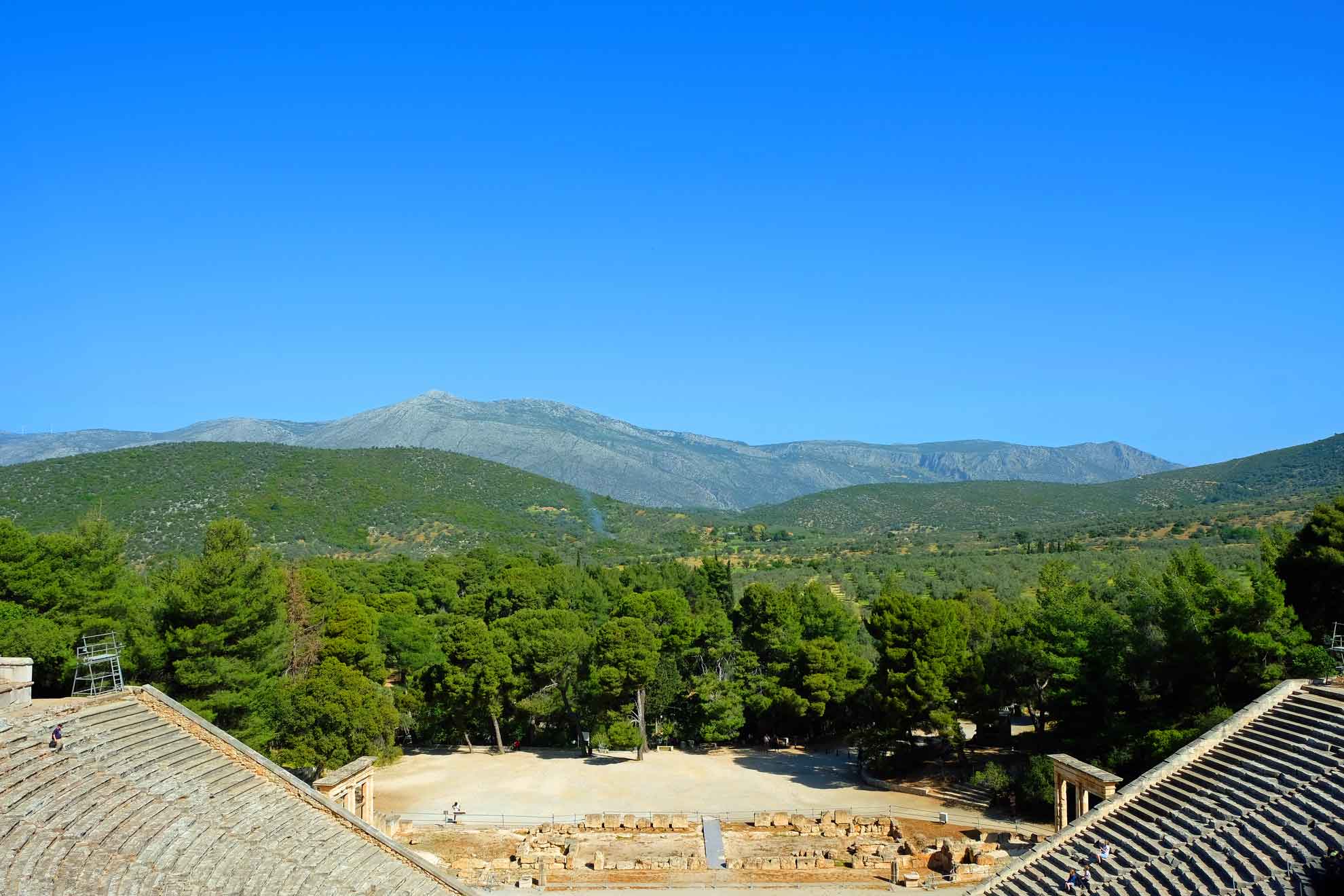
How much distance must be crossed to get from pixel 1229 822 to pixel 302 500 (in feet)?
277

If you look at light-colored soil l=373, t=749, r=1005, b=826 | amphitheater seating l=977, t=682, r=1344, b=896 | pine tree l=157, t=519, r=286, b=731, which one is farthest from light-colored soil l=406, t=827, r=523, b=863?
amphitheater seating l=977, t=682, r=1344, b=896

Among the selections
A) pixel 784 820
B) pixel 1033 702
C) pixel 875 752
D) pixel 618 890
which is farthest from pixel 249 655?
pixel 1033 702

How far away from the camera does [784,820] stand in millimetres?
25531

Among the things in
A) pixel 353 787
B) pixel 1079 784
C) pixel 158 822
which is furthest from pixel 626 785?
pixel 158 822

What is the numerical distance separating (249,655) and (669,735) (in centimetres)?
1567

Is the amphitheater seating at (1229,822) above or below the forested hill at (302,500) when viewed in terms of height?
below

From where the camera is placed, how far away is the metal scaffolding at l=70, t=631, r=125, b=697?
21.6 metres

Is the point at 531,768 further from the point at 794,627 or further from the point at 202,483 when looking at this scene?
the point at 202,483

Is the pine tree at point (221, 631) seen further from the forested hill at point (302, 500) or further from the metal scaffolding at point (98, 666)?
the forested hill at point (302, 500)

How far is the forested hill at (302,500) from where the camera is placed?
76.6 metres

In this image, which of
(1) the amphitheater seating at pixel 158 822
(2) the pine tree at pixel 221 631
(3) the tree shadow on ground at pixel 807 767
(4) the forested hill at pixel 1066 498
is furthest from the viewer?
(4) the forested hill at pixel 1066 498

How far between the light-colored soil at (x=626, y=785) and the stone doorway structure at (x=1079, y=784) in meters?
5.14

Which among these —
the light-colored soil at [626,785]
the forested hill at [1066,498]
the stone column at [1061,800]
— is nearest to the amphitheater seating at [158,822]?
the light-colored soil at [626,785]

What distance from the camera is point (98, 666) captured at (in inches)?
999
